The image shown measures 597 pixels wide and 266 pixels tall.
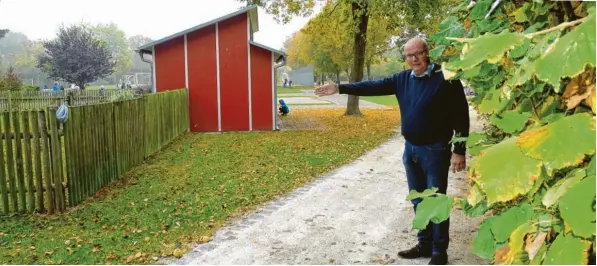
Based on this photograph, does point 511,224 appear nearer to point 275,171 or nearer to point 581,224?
point 581,224

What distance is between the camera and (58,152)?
6293 millimetres

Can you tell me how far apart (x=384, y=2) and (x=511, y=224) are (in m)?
17.3

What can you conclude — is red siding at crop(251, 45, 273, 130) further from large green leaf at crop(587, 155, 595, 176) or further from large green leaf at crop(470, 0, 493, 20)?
large green leaf at crop(587, 155, 595, 176)

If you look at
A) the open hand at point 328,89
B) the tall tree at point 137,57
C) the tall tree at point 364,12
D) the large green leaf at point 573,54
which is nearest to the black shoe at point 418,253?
the open hand at point 328,89

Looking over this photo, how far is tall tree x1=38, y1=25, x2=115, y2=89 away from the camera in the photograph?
2073 inches

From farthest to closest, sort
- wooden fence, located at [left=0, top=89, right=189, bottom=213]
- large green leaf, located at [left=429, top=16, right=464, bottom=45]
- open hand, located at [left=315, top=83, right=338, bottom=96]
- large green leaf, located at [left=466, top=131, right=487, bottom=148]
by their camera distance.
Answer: wooden fence, located at [left=0, top=89, right=189, bottom=213] < open hand, located at [left=315, top=83, right=338, bottom=96] < large green leaf, located at [left=429, top=16, right=464, bottom=45] < large green leaf, located at [left=466, top=131, right=487, bottom=148]

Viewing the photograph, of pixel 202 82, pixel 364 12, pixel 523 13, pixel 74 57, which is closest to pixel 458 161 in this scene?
pixel 523 13

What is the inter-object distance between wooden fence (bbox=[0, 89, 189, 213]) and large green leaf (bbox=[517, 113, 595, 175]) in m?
6.34

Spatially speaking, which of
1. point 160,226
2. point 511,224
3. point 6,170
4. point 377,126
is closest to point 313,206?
point 160,226

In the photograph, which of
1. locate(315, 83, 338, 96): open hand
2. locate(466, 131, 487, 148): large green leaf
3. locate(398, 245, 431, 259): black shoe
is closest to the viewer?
locate(466, 131, 487, 148): large green leaf

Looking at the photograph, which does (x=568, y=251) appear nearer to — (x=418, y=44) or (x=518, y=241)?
(x=518, y=241)

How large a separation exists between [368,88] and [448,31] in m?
2.13

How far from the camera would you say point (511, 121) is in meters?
1.34

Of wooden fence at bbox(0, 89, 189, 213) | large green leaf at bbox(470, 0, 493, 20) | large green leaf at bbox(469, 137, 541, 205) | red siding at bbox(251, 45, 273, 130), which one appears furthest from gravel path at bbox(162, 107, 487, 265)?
red siding at bbox(251, 45, 273, 130)
